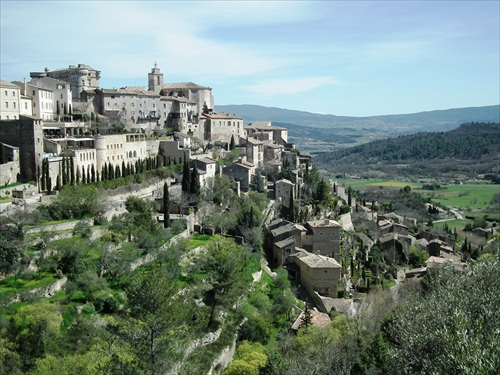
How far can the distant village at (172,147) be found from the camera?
39250 mm

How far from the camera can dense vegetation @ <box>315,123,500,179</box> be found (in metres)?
159

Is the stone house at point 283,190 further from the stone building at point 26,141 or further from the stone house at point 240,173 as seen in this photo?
the stone building at point 26,141

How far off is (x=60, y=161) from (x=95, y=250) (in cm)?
1227

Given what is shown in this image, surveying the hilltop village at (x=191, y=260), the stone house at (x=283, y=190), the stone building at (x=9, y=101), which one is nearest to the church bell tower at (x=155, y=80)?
the hilltop village at (x=191, y=260)

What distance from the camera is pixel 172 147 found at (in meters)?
53.5

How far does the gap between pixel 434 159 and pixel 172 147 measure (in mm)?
142903

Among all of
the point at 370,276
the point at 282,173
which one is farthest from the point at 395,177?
the point at 370,276

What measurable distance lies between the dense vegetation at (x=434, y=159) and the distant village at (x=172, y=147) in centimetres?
Answer: 9429

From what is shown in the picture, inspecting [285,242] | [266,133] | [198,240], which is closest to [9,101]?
[198,240]

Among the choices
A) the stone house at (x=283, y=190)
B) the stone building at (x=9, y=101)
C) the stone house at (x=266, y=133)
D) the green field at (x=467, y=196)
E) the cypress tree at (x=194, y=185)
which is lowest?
the green field at (x=467, y=196)

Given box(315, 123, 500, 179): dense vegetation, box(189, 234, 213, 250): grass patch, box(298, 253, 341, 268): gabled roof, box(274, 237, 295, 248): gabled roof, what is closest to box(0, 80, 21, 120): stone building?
box(189, 234, 213, 250): grass patch

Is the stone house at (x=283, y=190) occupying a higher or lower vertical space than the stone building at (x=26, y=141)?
lower

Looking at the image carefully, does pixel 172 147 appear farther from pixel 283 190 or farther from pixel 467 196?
pixel 467 196

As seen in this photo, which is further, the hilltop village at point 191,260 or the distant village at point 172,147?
the distant village at point 172,147
